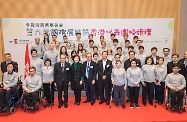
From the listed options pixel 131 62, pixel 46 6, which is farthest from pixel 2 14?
pixel 131 62

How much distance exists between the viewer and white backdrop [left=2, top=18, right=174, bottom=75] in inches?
244

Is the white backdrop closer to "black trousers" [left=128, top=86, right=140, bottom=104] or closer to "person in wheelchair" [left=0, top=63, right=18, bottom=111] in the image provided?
"person in wheelchair" [left=0, top=63, right=18, bottom=111]

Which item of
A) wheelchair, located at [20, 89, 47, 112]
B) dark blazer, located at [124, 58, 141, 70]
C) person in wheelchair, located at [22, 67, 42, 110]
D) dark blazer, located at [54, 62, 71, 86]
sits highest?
dark blazer, located at [124, 58, 141, 70]

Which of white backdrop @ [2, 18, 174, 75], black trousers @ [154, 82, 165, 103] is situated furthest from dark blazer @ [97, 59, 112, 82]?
white backdrop @ [2, 18, 174, 75]

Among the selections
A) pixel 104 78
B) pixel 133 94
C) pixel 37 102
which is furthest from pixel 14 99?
pixel 133 94

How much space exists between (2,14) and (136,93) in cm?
466

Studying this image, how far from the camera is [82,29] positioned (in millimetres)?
6328

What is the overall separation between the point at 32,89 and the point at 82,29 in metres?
2.62

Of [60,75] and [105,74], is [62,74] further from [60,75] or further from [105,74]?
[105,74]

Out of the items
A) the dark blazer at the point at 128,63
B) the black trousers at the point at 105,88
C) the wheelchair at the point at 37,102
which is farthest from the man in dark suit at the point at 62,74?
the dark blazer at the point at 128,63

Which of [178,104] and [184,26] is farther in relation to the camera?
[184,26]

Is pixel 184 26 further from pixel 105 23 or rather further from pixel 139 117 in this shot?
pixel 139 117

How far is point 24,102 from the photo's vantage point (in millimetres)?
4523

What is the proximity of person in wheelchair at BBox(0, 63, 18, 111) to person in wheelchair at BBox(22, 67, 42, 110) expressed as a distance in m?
0.26
